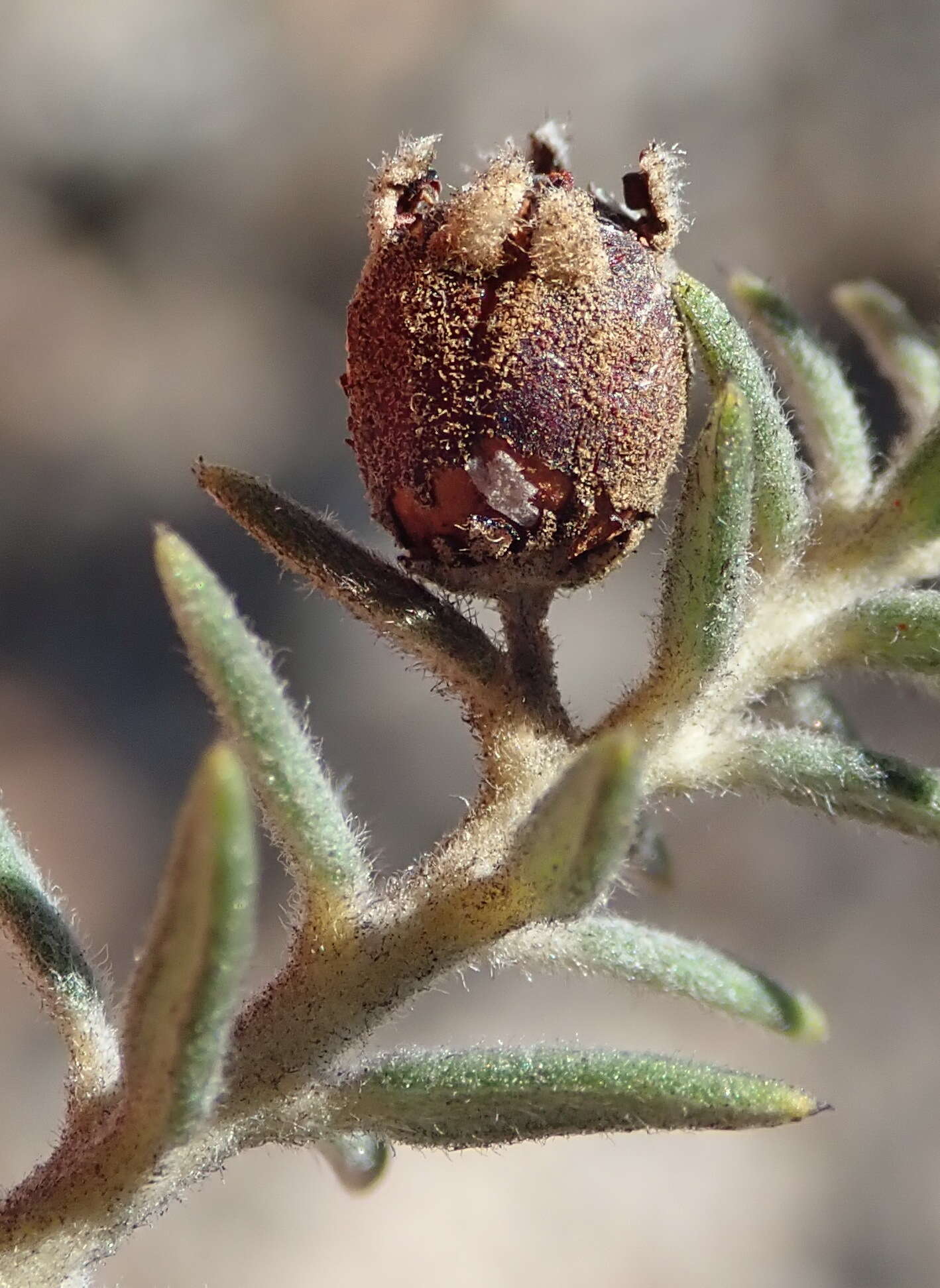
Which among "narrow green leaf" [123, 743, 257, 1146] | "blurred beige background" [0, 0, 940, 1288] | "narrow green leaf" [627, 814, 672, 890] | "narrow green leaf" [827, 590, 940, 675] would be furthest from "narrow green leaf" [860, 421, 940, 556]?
"blurred beige background" [0, 0, 940, 1288]

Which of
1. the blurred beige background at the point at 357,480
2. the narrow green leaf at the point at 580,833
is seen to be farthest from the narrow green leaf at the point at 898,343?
the blurred beige background at the point at 357,480

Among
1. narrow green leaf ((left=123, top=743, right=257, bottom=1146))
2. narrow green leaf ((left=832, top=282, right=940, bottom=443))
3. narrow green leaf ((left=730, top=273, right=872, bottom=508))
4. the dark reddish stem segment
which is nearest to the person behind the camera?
narrow green leaf ((left=123, top=743, right=257, bottom=1146))

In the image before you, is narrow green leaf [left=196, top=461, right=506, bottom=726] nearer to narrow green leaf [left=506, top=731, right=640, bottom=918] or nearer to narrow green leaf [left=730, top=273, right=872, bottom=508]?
narrow green leaf [left=506, top=731, right=640, bottom=918]

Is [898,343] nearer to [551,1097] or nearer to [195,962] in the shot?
[551,1097]

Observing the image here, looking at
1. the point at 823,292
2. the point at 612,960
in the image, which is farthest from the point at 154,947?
the point at 823,292

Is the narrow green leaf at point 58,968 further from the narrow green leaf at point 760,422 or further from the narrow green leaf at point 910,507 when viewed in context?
the narrow green leaf at point 910,507

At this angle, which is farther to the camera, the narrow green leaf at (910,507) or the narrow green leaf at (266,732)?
the narrow green leaf at (910,507)

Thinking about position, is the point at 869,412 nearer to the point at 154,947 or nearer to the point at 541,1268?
the point at 541,1268
